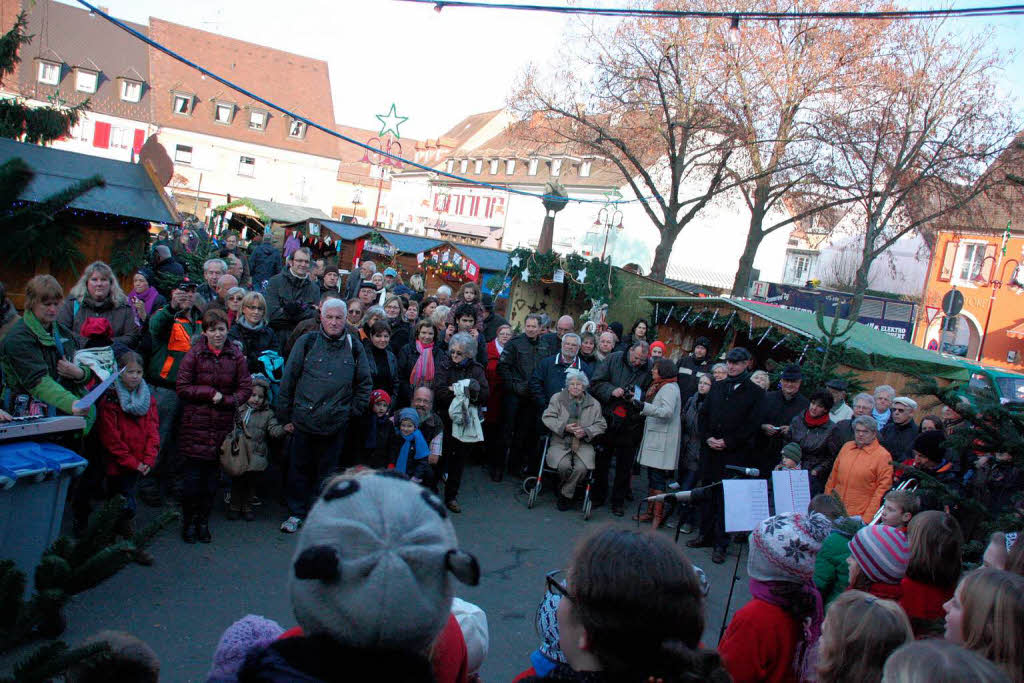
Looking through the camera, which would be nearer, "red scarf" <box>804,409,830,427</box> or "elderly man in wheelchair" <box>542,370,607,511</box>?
"red scarf" <box>804,409,830,427</box>

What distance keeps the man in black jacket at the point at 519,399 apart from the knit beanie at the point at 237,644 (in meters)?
6.98

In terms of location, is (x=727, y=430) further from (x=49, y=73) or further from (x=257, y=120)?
(x=49, y=73)

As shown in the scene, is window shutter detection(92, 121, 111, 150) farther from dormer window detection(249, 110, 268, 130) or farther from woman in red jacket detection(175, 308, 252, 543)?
woman in red jacket detection(175, 308, 252, 543)

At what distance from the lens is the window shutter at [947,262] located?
39688mm

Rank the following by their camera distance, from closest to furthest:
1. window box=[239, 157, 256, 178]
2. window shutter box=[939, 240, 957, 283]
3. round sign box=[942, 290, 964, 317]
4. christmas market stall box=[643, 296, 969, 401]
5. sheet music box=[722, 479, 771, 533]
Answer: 1. sheet music box=[722, 479, 771, 533]
2. christmas market stall box=[643, 296, 969, 401]
3. round sign box=[942, 290, 964, 317]
4. window shutter box=[939, 240, 957, 283]
5. window box=[239, 157, 256, 178]

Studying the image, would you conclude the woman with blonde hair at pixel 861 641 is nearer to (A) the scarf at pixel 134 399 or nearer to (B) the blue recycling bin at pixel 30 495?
(B) the blue recycling bin at pixel 30 495

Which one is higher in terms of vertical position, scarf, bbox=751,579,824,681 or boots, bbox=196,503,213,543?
scarf, bbox=751,579,824,681

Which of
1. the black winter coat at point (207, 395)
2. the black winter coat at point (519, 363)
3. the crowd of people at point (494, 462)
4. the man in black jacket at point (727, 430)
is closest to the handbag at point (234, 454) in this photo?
the crowd of people at point (494, 462)

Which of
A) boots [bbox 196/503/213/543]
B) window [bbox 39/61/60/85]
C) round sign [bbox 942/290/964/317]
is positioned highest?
window [bbox 39/61/60/85]

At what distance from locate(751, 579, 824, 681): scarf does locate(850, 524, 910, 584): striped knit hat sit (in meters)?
Result: 0.61

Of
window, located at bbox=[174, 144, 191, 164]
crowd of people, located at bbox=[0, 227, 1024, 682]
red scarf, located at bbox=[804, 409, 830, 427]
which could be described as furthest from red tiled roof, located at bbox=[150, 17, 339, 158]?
red scarf, located at bbox=[804, 409, 830, 427]

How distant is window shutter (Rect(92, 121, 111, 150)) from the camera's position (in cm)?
4922

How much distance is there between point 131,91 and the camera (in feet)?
165

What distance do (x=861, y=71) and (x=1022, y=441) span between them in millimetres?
23731
